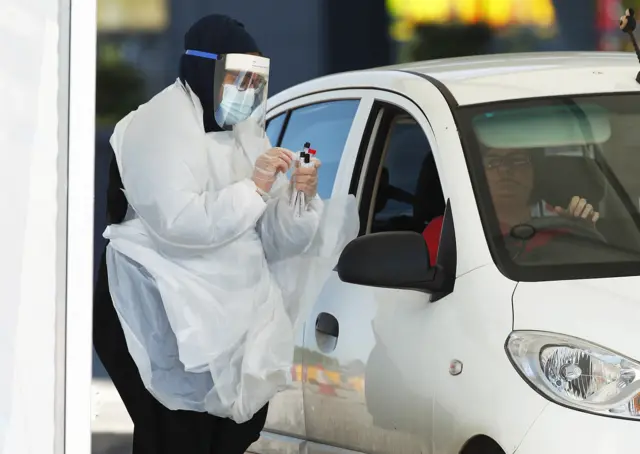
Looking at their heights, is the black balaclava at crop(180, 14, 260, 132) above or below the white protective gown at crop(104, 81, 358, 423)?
above

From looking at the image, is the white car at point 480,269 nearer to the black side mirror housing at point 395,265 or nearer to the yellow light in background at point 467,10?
the black side mirror housing at point 395,265

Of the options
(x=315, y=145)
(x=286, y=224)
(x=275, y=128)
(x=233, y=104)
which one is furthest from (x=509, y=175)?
(x=275, y=128)

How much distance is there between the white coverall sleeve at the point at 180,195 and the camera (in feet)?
12.6

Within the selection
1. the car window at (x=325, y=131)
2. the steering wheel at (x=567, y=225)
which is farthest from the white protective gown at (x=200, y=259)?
the steering wheel at (x=567, y=225)

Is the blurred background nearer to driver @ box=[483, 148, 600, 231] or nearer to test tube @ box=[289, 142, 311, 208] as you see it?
test tube @ box=[289, 142, 311, 208]

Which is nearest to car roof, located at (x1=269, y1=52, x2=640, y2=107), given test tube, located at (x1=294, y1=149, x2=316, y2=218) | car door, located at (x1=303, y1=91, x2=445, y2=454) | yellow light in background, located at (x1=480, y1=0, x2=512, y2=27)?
car door, located at (x1=303, y1=91, x2=445, y2=454)

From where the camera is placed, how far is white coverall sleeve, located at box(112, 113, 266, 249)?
3.85m

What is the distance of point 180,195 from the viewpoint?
3840 millimetres

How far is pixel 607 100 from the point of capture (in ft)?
13.3

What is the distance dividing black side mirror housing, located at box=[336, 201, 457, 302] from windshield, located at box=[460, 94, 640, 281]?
169mm

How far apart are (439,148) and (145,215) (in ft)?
2.76

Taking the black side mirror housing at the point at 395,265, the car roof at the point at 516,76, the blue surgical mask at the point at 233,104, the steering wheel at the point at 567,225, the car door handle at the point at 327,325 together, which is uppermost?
the car roof at the point at 516,76

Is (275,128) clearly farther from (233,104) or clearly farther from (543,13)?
(543,13)

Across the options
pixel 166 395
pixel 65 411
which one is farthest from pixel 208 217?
pixel 65 411
